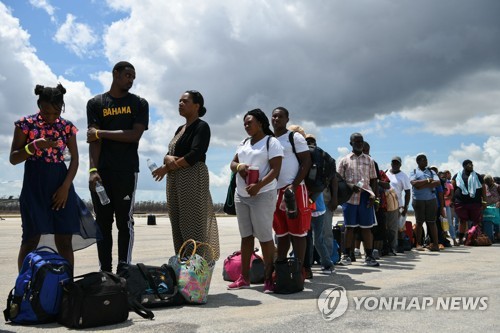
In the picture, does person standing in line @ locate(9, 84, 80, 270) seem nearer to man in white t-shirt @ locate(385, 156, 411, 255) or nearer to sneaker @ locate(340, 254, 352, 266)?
sneaker @ locate(340, 254, 352, 266)

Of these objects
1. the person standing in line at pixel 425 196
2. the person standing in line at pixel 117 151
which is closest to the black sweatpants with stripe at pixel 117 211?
the person standing in line at pixel 117 151

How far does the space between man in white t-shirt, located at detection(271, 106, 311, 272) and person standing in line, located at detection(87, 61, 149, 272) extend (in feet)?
5.93

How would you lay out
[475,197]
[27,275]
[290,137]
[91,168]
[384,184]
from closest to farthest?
[27,275] < [91,168] < [290,137] < [384,184] < [475,197]

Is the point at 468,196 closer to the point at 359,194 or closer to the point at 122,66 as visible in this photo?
the point at 359,194

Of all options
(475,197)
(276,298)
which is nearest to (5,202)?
(475,197)

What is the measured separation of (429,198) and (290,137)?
624 centimetres

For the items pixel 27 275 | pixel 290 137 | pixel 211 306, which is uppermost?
pixel 290 137

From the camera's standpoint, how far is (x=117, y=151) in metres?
5.53

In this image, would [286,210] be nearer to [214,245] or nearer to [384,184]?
[214,245]

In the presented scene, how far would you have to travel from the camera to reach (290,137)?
668 centimetres

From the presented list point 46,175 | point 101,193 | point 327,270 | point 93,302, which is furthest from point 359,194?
point 93,302

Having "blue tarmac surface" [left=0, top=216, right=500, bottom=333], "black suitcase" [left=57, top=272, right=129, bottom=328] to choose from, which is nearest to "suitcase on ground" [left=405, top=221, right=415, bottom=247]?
"blue tarmac surface" [left=0, top=216, right=500, bottom=333]

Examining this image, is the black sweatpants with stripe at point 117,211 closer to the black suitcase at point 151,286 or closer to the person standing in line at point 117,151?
the person standing in line at point 117,151

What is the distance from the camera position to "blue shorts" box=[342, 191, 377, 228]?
348 inches
